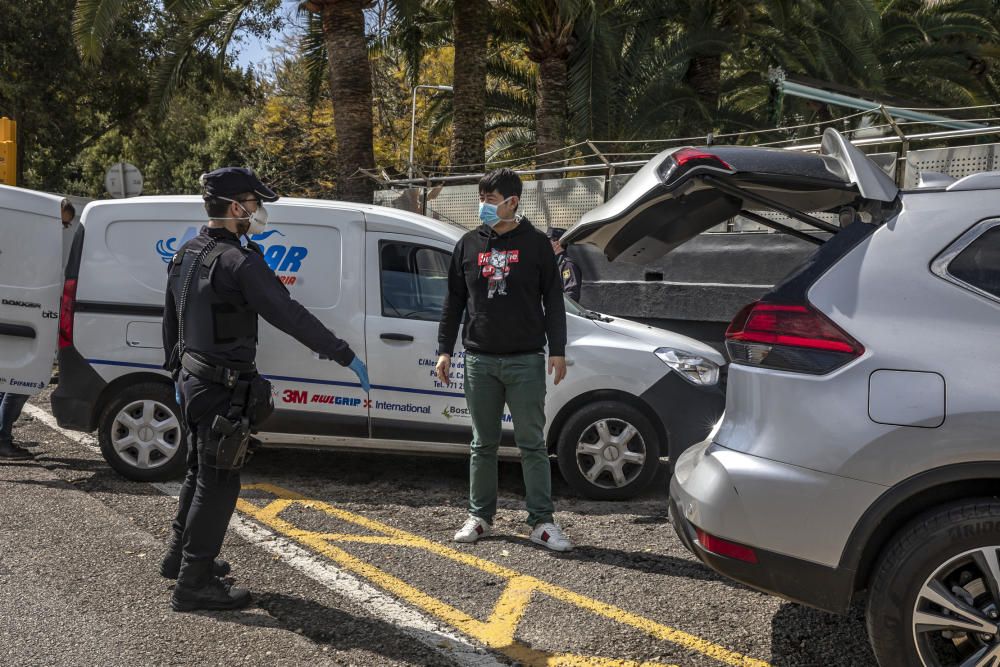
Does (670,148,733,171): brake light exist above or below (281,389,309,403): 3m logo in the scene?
above

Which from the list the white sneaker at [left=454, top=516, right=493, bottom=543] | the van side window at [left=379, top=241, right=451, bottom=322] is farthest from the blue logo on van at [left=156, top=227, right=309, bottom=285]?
the white sneaker at [left=454, top=516, right=493, bottom=543]

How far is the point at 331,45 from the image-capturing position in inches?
586

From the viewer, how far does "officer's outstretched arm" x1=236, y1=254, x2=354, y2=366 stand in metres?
3.85

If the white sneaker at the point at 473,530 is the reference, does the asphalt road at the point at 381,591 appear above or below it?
below

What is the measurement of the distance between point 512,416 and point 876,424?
230cm

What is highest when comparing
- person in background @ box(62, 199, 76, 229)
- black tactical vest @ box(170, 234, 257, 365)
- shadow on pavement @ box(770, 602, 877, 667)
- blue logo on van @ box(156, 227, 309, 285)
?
person in background @ box(62, 199, 76, 229)

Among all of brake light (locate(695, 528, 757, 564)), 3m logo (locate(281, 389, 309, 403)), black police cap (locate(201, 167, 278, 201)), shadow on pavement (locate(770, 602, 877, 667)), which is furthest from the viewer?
3m logo (locate(281, 389, 309, 403))

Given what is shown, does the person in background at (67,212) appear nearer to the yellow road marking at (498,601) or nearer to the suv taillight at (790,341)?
the yellow road marking at (498,601)

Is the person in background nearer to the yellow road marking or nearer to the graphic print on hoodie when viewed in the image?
the yellow road marking

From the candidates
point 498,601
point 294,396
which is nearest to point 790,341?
point 498,601

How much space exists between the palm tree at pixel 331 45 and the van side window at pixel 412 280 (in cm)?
967

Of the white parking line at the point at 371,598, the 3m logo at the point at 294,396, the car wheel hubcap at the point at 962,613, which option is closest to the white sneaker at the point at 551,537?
the white parking line at the point at 371,598

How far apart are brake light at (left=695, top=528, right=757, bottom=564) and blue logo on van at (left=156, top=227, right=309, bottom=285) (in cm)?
360

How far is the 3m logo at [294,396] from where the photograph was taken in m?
5.96
